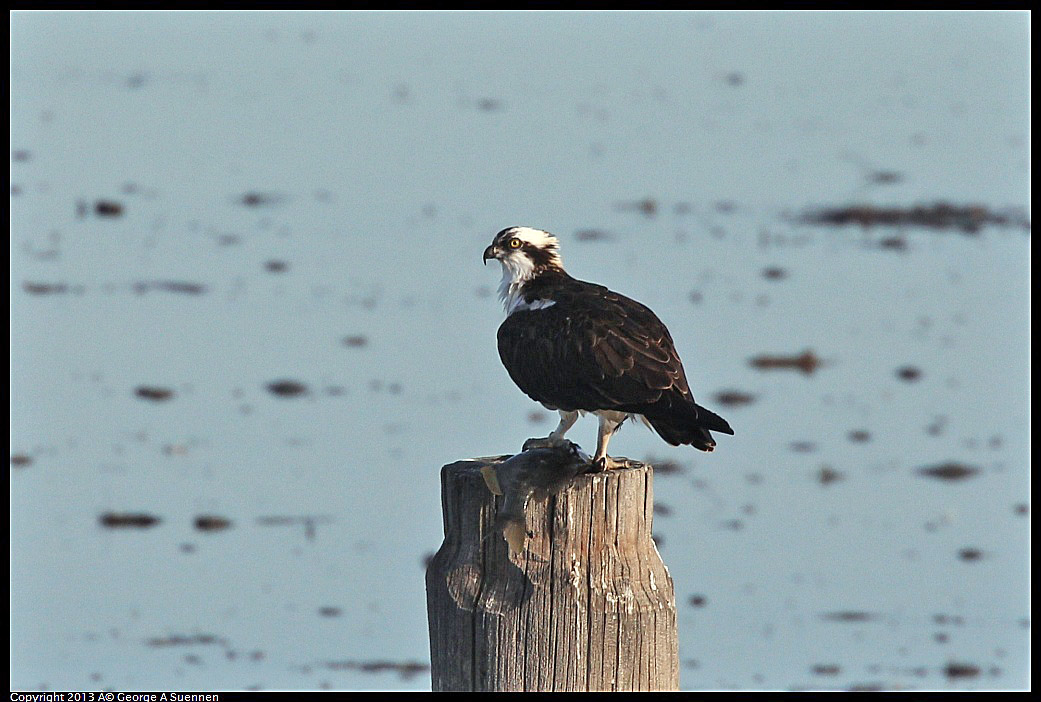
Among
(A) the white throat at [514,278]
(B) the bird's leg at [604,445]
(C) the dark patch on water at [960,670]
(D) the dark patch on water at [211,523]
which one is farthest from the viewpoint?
(D) the dark patch on water at [211,523]

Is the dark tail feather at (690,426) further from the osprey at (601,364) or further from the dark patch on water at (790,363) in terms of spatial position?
the dark patch on water at (790,363)

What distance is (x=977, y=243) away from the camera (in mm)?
16438

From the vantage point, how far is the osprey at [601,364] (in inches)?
A: 228

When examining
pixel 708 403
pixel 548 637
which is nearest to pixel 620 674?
pixel 548 637

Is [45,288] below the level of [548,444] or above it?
above

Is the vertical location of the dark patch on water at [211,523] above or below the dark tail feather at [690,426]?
above

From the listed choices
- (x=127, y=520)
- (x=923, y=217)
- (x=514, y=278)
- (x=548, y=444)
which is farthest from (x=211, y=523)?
(x=923, y=217)

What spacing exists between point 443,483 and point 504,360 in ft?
4.95

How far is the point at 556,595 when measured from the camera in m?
4.60

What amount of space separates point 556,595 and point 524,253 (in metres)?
2.48

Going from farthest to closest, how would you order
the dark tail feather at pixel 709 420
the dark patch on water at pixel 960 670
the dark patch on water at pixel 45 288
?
the dark patch on water at pixel 45 288 → the dark patch on water at pixel 960 670 → the dark tail feather at pixel 709 420

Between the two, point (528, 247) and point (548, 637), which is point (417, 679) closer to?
point (528, 247)

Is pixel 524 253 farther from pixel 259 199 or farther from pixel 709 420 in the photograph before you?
pixel 259 199

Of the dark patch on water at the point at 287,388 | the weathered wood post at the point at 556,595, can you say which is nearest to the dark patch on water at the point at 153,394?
the dark patch on water at the point at 287,388
